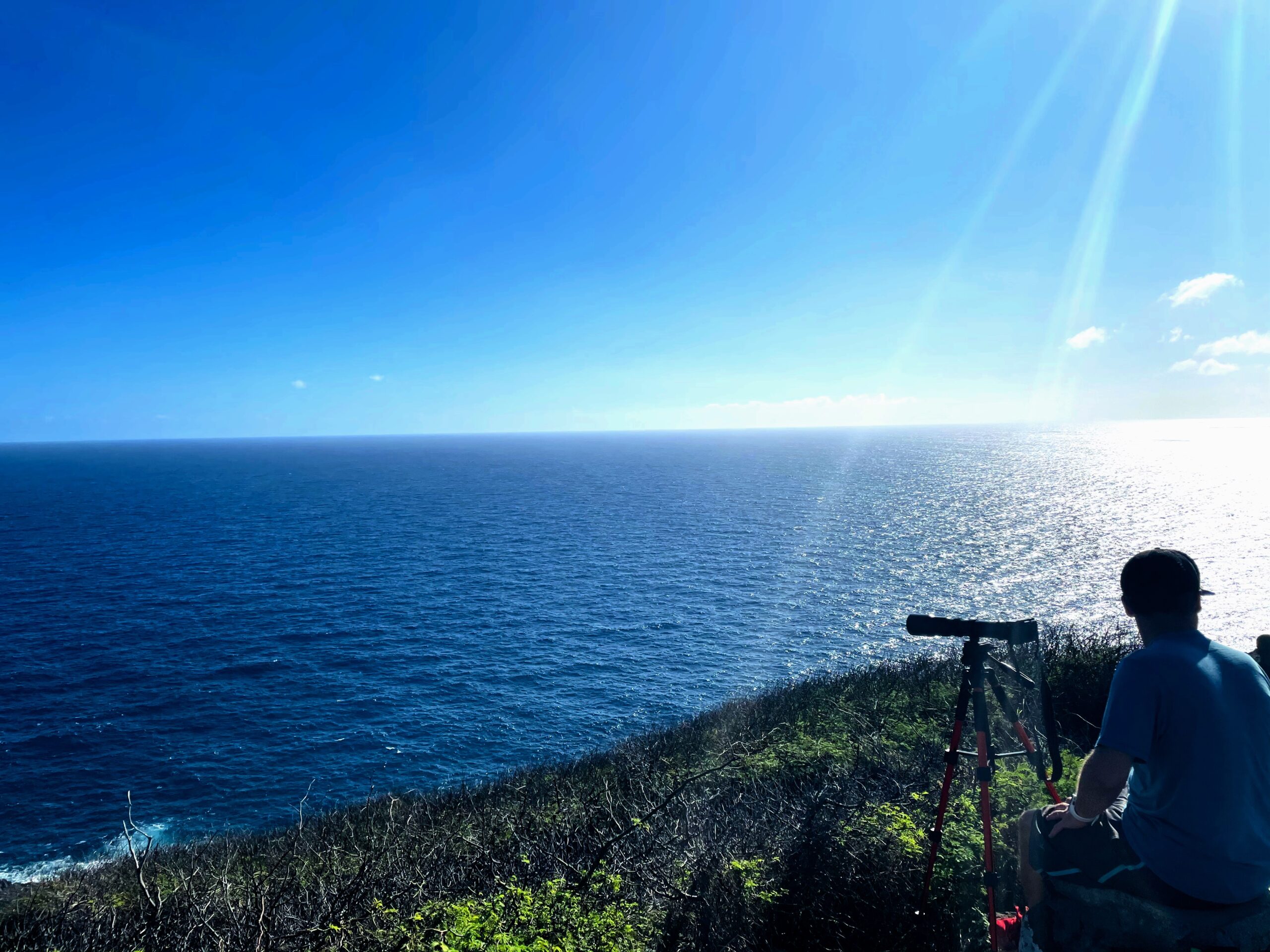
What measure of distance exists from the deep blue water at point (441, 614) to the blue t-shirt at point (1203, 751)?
25.4m

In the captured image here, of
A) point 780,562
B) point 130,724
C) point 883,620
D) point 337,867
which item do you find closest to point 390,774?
point 130,724

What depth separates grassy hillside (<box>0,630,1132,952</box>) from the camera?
532cm

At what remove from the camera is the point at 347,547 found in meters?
60.5

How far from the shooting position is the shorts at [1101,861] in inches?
134

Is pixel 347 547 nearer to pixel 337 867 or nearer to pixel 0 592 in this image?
pixel 0 592

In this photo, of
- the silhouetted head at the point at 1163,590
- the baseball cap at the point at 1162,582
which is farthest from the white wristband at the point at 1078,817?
the baseball cap at the point at 1162,582

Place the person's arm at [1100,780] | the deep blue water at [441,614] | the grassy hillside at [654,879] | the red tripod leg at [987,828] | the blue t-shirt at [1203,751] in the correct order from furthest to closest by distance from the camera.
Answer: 1. the deep blue water at [441,614]
2. the grassy hillside at [654,879]
3. the red tripod leg at [987,828]
4. the person's arm at [1100,780]
5. the blue t-shirt at [1203,751]

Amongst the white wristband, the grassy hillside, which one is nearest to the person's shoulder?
the white wristband

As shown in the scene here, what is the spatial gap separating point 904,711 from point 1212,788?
14.3 meters

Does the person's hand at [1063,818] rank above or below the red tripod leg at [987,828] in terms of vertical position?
above

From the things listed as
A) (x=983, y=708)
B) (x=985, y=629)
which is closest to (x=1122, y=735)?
(x=985, y=629)

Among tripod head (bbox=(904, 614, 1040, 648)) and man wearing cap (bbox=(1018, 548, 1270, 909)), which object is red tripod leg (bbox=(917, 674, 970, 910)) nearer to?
tripod head (bbox=(904, 614, 1040, 648))

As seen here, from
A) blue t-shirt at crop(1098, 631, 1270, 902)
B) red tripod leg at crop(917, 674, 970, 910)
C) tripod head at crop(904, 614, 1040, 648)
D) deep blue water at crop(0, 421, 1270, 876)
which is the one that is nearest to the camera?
blue t-shirt at crop(1098, 631, 1270, 902)

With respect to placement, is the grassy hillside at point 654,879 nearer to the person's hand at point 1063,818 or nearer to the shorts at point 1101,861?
the shorts at point 1101,861
